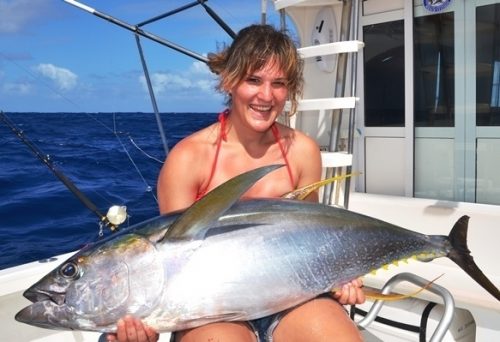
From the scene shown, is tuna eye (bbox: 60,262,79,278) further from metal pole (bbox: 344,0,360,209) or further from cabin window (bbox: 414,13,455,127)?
cabin window (bbox: 414,13,455,127)

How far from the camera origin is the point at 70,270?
5.00 ft

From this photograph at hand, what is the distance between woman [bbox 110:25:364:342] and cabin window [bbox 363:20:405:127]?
5.02ft

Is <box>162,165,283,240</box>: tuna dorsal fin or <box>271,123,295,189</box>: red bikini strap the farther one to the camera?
<box>271,123,295,189</box>: red bikini strap

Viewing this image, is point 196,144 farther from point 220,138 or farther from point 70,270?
point 70,270

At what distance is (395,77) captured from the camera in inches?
142

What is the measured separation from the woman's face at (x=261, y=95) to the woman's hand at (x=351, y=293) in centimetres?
68

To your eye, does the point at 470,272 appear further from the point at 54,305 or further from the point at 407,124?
the point at 407,124

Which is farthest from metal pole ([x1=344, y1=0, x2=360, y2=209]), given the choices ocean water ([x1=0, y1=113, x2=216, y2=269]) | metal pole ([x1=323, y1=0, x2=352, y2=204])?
ocean water ([x1=0, y1=113, x2=216, y2=269])

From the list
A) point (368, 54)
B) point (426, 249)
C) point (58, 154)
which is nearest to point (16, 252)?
point (368, 54)

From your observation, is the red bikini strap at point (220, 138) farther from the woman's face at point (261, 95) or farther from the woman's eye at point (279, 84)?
the woman's eye at point (279, 84)

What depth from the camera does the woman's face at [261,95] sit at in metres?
2.02

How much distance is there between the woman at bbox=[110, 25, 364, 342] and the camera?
5.73 ft

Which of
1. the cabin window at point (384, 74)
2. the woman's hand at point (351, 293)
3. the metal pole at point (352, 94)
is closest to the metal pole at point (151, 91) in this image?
the metal pole at point (352, 94)

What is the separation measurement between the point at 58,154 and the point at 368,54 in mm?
9668
